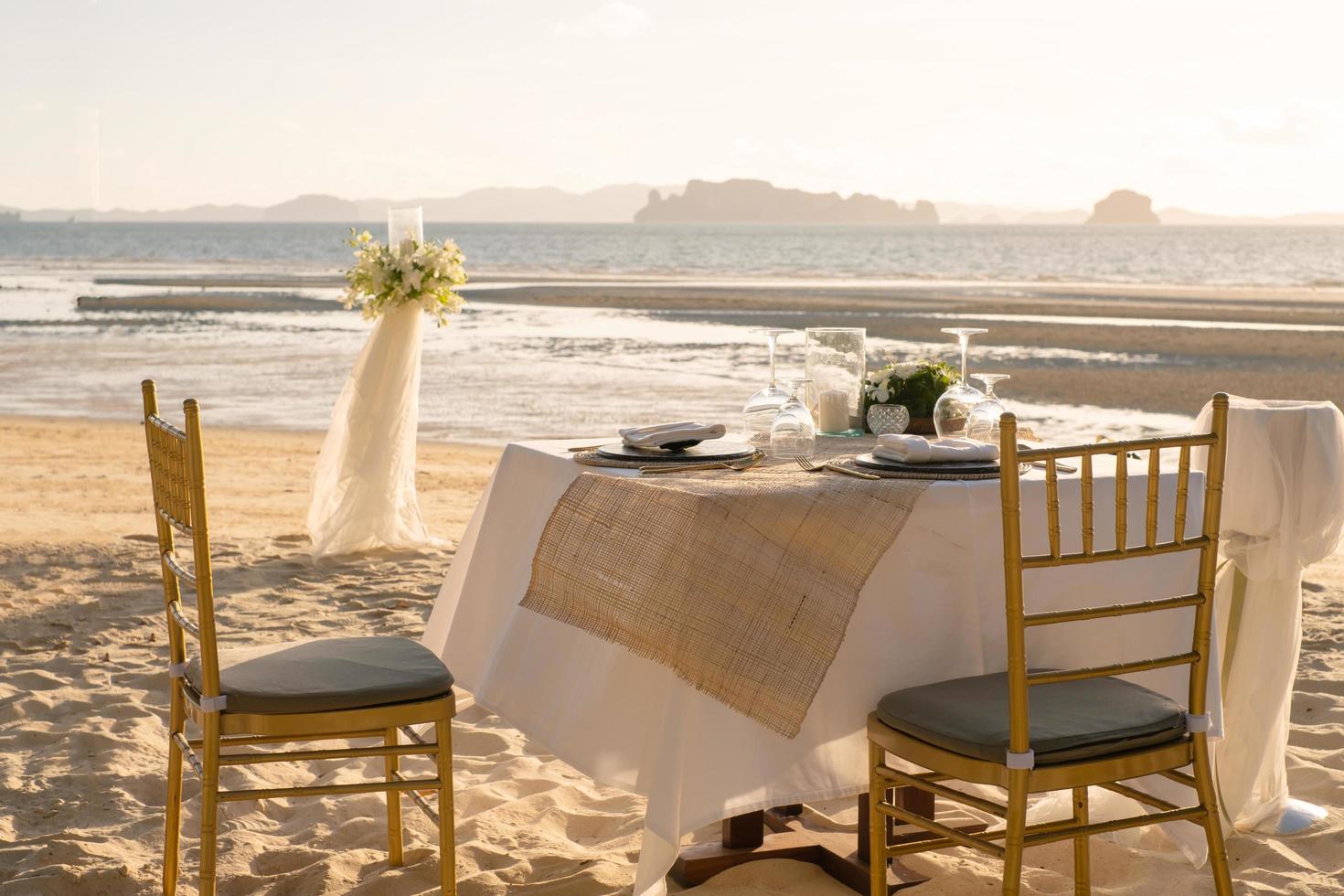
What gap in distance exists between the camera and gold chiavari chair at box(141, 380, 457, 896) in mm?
2623

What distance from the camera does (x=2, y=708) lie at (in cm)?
422

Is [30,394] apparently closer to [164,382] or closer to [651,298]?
[164,382]

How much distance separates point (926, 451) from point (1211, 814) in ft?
3.00

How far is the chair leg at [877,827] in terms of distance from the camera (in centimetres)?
266

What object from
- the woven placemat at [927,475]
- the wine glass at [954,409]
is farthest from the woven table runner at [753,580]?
the wine glass at [954,409]

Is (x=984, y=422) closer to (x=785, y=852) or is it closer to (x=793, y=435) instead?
(x=793, y=435)

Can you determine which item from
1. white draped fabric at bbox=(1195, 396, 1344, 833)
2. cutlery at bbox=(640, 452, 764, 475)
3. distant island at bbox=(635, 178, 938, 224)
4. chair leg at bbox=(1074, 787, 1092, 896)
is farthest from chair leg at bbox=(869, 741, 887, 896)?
distant island at bbox=(635, 178, 938, 224)

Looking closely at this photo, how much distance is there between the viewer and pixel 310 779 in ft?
12.5

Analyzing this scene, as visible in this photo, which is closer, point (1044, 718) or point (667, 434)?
point (1044, 718)

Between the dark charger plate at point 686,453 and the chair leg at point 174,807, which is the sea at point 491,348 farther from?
the chair leg at point 174,807

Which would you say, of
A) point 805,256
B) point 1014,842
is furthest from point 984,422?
point 805,256

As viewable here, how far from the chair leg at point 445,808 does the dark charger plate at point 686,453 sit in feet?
2.44

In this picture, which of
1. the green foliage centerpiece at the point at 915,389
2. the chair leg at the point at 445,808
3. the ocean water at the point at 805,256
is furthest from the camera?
the ocean water at the point at 805,256

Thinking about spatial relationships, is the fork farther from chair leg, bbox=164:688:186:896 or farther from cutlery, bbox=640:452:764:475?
chair leg, bbox=164:688:186:896
